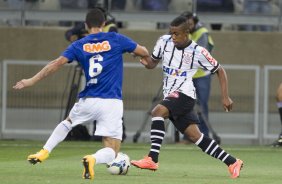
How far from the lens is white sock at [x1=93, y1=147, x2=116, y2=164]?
1225 centimetres

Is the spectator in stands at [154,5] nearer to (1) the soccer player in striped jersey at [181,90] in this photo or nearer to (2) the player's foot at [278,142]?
(2) the player's foot at [278,142]

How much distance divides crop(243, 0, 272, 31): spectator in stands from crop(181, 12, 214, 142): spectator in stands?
350 centimetres

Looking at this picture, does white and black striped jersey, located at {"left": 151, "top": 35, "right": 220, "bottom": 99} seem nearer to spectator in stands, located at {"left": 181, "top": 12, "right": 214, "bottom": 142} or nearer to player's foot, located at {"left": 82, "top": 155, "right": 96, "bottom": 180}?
player's foot, located at {"left": 82, "top": 155, "right": 96, "bottom": 180}

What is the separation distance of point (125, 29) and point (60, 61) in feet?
33.1

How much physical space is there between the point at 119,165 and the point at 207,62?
171 cm

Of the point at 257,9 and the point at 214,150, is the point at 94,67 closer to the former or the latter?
the point at 214,150

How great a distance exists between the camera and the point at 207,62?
1352 centimetres

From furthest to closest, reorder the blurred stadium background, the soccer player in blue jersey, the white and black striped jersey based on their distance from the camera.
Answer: the blurred stadium background, the white and black striped jersey, the soccer player in blue jersey

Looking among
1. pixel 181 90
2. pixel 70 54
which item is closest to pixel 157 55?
pixel 181 90

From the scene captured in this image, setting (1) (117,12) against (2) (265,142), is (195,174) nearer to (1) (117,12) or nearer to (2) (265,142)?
(2) (265,142)

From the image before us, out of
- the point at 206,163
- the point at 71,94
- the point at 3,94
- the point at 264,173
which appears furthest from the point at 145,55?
the point at 3,94

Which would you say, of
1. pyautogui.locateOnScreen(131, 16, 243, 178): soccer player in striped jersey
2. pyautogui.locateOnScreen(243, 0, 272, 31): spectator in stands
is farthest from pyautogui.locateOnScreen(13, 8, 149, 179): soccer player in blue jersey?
pyautogui.locateOnScreen(243, 0, 272, 31): spectator in stands

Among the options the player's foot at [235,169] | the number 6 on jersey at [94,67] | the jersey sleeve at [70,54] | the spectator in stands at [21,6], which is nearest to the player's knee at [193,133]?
the player's foot at [235,169]

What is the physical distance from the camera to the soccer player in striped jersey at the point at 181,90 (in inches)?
531
